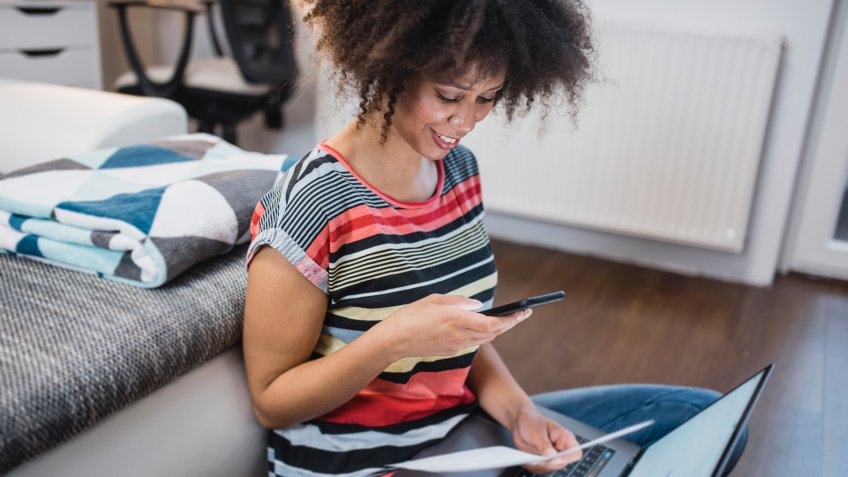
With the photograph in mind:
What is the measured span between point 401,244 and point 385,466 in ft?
0.76

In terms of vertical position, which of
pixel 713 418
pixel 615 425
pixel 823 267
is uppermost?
pixel 713 418

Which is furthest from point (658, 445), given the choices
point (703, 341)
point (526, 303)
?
point (703, 341)

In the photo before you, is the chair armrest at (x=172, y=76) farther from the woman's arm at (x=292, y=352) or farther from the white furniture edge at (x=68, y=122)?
the woman's arm at (x=292, y=352)

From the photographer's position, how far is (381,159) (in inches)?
31.6

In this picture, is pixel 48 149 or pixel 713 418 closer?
pixel 713 418

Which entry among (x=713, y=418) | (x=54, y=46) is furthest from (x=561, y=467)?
(x=54, y=46)

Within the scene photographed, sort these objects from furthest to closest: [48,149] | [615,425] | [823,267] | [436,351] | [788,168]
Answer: [823,267], [788,168], [48,149], [615,425], [436,351]

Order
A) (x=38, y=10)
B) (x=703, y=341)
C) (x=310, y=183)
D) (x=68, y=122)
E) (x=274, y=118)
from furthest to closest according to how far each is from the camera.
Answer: (x=274, y=118), (x=38, y=10), (x=703, y=341), (x=68, y=122), (x=310, y=183)

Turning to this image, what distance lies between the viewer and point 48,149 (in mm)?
1146

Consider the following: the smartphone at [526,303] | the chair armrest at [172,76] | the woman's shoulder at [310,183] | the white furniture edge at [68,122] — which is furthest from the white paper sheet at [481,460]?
the chair armrest at [172,76]

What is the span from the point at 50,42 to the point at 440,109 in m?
2.14

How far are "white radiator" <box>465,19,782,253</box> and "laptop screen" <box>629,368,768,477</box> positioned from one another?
4.59ft

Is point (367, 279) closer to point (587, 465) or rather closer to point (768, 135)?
point (587, 465)

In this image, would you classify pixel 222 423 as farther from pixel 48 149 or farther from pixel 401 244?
pixel 48 149
